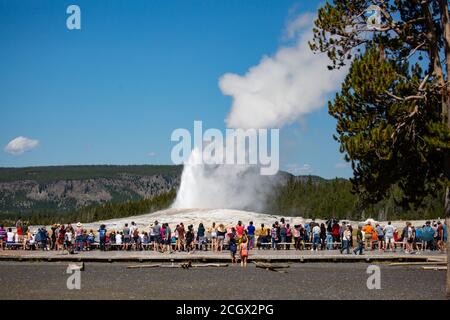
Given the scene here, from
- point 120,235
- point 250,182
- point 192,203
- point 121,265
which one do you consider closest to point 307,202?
point 250,182

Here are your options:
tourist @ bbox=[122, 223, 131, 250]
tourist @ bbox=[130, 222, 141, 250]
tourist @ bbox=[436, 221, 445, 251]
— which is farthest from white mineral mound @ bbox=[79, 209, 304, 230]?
tourist @ bbox=[436, 221, 445, 251]

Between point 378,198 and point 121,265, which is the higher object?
point 378,198

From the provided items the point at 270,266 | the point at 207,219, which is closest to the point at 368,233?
the point at 270,266

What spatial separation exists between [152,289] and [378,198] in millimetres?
8198

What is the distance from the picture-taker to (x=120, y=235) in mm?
36594

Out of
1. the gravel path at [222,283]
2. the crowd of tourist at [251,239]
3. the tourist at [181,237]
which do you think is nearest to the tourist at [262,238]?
the crowd of tourist at [251,239]

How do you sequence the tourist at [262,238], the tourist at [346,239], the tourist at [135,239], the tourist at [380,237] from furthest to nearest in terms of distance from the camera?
the tourist at [135,239]
the tourist at [262,238]
the tourist at [380,237]
the tourist at [346,239]

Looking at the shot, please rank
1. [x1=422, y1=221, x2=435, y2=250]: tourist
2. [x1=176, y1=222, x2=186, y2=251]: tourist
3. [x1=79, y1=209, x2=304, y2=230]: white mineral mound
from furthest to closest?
[x1=79, y1=209, x2=304, y2=230]: white mineral mound, [x1=176, y1=222, x2=186, y2=251]: tourist, [x1=422, y1=221, x2=435, y2=250]: tourist

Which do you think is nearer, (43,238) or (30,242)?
(43,238)

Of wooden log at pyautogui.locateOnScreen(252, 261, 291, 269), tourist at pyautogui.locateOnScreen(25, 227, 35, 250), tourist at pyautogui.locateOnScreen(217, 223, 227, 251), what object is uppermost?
tourist at pyautogui.locateOnScreen(217, 223, 227, 251)

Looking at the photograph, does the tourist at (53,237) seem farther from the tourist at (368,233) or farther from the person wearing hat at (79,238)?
the tourist at (368,233)

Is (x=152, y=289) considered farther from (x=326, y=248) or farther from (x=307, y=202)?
(x=307, y=202)

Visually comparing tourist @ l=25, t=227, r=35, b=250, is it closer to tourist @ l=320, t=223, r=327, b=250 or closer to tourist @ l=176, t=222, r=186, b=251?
tourist @ l=176, t=222, r=186, b=251

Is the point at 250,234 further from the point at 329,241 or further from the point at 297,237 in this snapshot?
the point at 329,241
